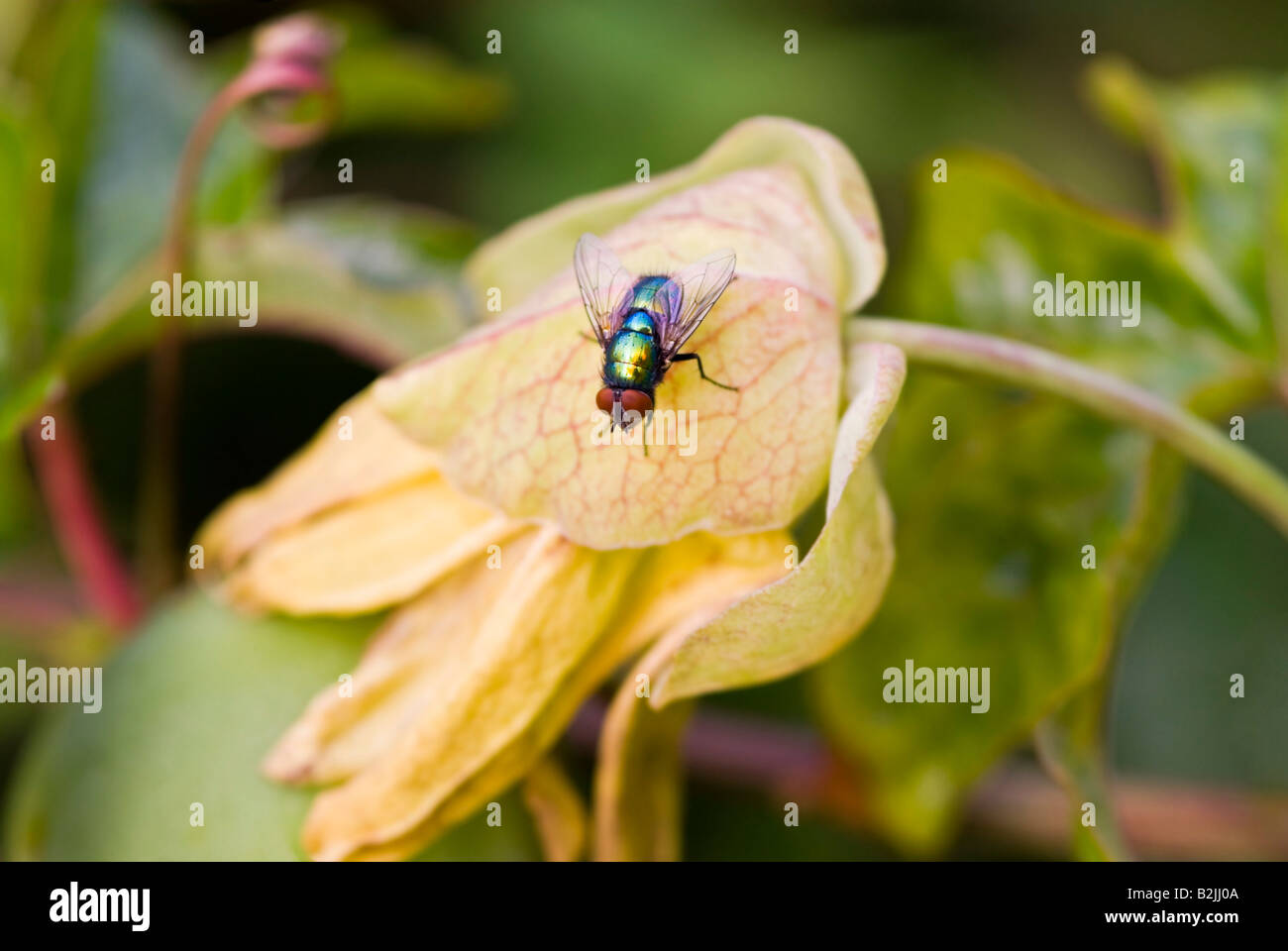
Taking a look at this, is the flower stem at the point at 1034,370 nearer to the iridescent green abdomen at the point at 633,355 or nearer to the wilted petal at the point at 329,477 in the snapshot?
the iridescent green abdomen at the point at 633,355

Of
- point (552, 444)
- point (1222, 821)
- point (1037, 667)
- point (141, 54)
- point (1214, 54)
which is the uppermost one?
point (1214, 54)

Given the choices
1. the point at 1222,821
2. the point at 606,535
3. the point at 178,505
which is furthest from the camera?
the point at 178,505

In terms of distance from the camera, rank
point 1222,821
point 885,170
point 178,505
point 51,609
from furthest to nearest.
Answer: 1. point 885,170
2. point 178,505
3. point 51,609
4. point 1222,821

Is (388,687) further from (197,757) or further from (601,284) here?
(601,284)

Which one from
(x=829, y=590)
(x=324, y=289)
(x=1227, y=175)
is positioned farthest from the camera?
(x=1227, y=175)

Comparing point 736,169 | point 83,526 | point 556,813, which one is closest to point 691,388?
point 736,169

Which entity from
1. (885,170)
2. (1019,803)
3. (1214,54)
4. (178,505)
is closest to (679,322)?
(1019,803)

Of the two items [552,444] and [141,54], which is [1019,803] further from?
[141,54]

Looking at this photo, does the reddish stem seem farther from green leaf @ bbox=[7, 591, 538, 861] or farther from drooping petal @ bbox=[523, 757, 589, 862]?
drooping petal @ bbox=[523, 757, 589, 862]

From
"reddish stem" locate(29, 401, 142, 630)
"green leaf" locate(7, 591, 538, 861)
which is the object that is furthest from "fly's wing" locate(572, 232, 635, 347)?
"reddish stem" locate(29, 401, 142, 630)
